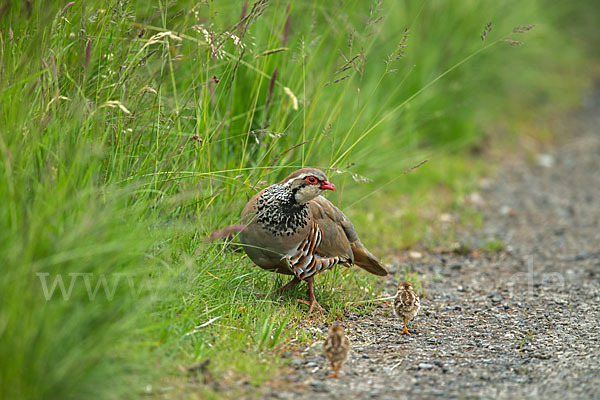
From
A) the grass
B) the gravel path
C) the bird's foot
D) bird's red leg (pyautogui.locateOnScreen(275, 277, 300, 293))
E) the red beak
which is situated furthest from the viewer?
bird's red leg (pyautogui.locateOnScreen(275, 277, 300, 293))

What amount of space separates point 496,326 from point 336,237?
1.14 m

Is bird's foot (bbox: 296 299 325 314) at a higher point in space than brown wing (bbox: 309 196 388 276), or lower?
lower

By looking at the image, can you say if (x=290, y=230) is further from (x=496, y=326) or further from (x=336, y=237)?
(x=496, y=326)

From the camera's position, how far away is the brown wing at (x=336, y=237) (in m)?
4.59

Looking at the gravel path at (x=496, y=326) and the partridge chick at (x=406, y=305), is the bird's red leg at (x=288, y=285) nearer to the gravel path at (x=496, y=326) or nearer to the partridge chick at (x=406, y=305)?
the gravel path at (x=496, y=326)

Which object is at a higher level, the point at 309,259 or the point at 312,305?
the point at 309,259

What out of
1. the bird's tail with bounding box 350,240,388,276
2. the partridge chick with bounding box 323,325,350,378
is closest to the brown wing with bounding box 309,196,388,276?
the bird's tail with bounding box 350,240,388,276

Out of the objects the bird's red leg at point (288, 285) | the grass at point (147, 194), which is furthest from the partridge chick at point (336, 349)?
the bird's red leg at point (288, 285)

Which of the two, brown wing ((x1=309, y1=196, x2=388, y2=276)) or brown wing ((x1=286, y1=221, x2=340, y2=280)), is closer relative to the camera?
brown wing ((x1=286, y1=221, x2=340, y2=280))

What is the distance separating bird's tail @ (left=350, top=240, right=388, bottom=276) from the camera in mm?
4824

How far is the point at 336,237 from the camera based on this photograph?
15.1 ft

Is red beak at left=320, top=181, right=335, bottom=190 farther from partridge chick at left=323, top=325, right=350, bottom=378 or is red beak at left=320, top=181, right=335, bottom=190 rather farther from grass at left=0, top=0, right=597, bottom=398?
partridge chick at left=323, top=325, right=350, bottom=378

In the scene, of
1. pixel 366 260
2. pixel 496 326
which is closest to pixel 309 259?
A: pixel 366 260

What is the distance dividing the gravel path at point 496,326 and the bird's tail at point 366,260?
0.87 ft
